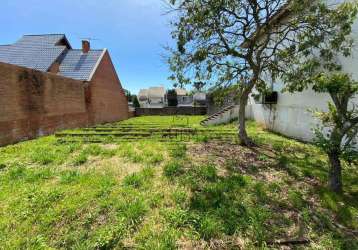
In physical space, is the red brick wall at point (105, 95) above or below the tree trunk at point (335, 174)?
above

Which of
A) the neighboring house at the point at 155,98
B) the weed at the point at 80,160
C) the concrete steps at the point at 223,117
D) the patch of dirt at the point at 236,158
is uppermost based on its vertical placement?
the neighboring house at the point at 155,98

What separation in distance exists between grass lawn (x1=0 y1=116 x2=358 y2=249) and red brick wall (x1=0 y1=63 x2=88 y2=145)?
2.69 meters

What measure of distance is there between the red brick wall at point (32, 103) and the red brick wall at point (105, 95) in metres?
2.97

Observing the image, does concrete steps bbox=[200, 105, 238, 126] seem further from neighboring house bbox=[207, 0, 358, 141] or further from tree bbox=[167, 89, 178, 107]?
tree bbox=[167, 89, 178, 107]

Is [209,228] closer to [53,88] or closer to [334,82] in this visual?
[334,82]

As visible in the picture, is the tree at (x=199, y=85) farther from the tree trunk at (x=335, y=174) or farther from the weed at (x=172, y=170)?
the tree trunk at (x=335, y=174)

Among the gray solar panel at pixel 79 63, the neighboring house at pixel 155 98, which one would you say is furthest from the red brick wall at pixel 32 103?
the neighboring house at pixel 155 98

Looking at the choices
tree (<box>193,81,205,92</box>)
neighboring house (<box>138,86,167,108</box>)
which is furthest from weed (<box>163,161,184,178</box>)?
neighboring house (<box>138,86,167,108</box>)

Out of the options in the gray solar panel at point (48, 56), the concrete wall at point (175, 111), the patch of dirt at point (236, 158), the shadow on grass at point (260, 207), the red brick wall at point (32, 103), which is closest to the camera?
the shadow on grass at point (260, 207)

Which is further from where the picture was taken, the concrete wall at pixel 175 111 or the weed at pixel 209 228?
the concrete wall at pixel 175 111

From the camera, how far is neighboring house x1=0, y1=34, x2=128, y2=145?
293 inches

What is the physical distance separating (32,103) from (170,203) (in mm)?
7906

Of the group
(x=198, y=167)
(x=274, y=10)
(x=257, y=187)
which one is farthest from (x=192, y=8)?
(x=257, y=187)

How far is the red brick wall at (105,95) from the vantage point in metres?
15.2
